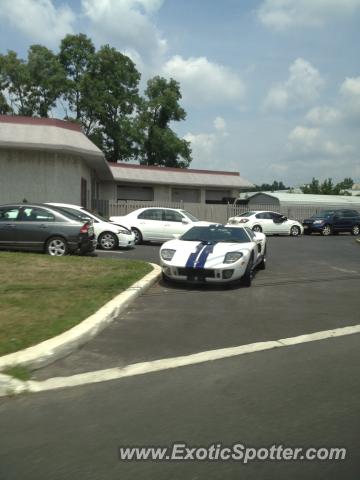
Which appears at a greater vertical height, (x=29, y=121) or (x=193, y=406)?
(x=29, y=121)

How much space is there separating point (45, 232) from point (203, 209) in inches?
769

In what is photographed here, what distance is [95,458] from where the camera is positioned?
2988 mm

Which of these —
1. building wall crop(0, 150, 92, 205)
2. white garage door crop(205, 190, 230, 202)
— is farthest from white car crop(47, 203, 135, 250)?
white garage door crop(205, 190, 230, 202)

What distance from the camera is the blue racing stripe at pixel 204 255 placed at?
902 centimetres

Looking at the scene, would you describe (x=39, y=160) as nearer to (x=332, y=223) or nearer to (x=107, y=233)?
(x=107, y=233)

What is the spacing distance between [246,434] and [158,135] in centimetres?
4873

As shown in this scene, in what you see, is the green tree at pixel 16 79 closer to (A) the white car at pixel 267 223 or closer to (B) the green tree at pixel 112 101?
(B) the green tree at pixel 112 101

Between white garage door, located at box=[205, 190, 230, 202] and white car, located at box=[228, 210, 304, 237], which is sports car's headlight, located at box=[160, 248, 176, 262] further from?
white garage door, located at box=[205, 190, 230, 202]

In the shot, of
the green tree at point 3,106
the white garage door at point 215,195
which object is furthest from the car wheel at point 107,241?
the green tree at point 3,106

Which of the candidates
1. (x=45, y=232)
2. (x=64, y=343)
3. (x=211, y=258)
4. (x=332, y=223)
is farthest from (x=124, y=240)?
(x=332, y=223)

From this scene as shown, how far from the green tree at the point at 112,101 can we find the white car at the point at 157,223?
1262 inches

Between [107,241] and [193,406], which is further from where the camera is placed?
[107,241]

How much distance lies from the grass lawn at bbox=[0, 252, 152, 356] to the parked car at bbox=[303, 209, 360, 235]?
62.4 ft

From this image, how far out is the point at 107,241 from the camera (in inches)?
600
